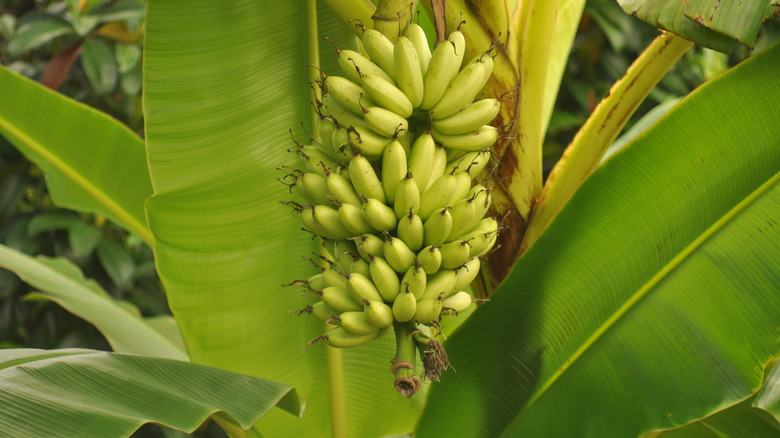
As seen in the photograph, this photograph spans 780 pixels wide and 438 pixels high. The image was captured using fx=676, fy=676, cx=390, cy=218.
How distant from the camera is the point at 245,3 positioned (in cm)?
98

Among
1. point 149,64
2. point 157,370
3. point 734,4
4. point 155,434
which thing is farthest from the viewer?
point 155,434

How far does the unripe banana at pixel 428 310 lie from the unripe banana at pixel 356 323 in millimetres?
50

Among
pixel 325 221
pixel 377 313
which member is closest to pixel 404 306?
pixel 377 313

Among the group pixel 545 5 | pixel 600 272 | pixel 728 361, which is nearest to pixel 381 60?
pixel 545 5

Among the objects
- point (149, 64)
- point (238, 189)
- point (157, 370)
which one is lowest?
point (157, 370)

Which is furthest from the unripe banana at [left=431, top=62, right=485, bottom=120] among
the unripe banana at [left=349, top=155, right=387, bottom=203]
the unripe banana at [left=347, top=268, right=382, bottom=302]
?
the unripe banana at [left=347, top=268, right=382, bottom=302]

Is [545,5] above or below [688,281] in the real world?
above

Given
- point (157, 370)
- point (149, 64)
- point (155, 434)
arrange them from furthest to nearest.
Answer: point (155, 434) → point (149, 64) → point (157, 370)

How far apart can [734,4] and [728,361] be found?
1.32ft

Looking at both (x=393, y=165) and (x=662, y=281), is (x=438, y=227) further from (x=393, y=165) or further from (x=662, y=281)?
(x=662, y=281)

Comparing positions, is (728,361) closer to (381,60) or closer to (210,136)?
(381,60)

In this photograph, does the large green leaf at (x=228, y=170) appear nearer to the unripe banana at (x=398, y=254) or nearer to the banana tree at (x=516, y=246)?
the banana tree at (x=516, y=246)

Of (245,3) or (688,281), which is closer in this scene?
(688,281)

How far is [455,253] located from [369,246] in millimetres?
91
